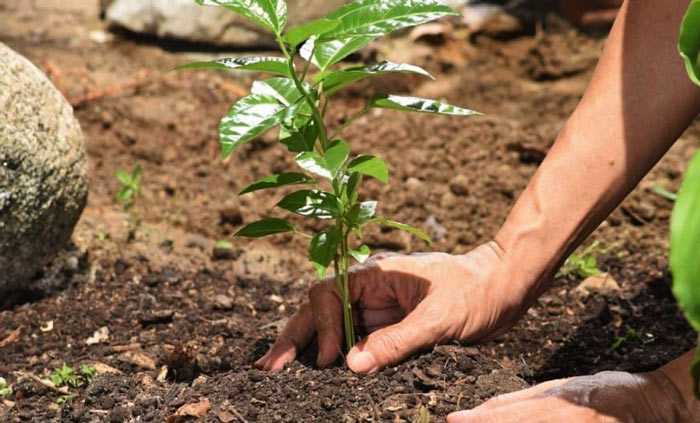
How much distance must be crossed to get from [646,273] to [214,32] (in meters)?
3.04

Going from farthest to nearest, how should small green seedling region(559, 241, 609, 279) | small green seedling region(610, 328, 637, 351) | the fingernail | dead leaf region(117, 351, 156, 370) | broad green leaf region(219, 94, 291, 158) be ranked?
1. small green seedling region(559, 241, 609, 279)
2. small green seedling region(610, 328, 637, 351)
3. dead leaf region(117, 351, 156, 370)
4. the fingernail
5. broad green leaf region(219, 94, 291, 158)

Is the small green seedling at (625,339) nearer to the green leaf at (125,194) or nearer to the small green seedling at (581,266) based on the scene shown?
the small green seedling at (581,266)

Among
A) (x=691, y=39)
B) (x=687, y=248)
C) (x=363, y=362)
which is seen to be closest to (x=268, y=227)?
(x=363, y=362)

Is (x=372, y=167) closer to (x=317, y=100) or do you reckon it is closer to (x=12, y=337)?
(x=317, y=100)

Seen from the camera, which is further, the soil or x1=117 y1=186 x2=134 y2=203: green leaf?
x1=117 y1=186 x2=134 y2=203: green leaf

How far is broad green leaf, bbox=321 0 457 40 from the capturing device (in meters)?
2.06

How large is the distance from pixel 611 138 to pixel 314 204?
0.82 m

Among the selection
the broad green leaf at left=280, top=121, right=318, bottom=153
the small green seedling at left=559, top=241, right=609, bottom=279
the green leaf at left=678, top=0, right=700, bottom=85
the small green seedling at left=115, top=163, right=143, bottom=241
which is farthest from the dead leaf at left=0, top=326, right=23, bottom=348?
the green leaf at left=678, top=0, right=700, bottom=85

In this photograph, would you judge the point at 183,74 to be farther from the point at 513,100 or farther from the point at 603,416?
the point at 603,416

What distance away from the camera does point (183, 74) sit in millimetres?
5234

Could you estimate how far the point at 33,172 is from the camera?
3.04 meters

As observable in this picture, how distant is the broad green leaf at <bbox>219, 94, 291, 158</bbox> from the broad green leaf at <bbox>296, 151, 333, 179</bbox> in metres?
0.11

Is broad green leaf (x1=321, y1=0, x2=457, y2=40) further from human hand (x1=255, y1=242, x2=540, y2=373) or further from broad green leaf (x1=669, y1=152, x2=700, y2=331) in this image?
broad green leaf (x1=669, y1=152, x2=700, y2=331)

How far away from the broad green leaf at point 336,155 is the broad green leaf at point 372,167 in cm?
9
